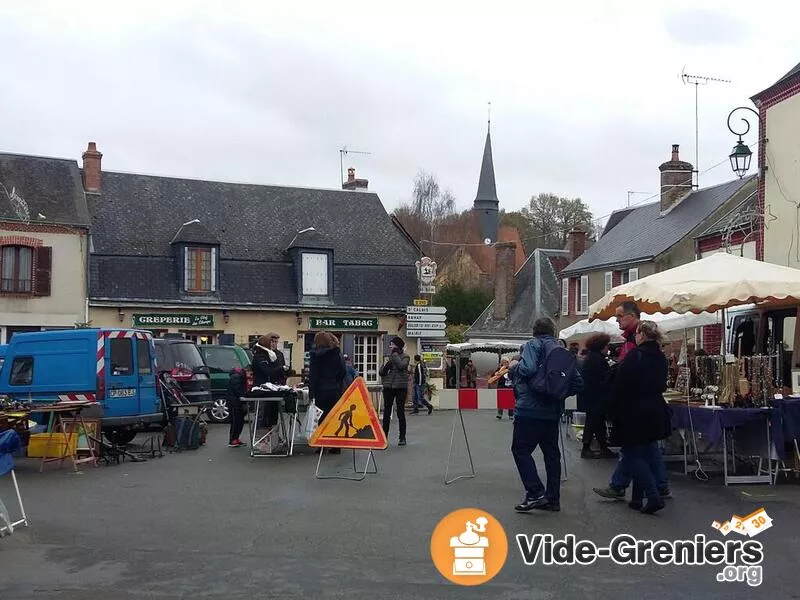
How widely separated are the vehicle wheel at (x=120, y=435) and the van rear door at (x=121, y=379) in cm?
73

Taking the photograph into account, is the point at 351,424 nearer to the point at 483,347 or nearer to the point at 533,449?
the point at 533,449

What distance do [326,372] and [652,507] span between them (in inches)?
227

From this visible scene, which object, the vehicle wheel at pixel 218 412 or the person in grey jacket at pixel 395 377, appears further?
the vehicle wheel at pixel 218 412

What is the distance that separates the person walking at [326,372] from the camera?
13367 mm

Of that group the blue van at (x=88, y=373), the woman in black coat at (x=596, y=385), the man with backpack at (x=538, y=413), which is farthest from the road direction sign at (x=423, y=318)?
the man with backpack at (x=538, y=413)

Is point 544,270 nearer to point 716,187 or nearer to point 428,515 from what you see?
point 716,187

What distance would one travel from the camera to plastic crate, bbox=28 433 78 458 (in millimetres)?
12875

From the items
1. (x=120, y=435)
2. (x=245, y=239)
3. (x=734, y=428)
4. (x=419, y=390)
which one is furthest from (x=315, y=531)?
(x=245, y=239)

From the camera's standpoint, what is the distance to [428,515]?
8.99m

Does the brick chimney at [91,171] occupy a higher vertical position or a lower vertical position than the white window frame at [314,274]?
higher

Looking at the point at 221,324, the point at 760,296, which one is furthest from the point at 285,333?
the point at 760,296

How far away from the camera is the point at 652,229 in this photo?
39875mm

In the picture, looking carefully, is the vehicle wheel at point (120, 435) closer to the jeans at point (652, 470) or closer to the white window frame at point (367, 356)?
the jeans at point (652, 470)

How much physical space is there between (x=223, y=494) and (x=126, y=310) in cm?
2341
